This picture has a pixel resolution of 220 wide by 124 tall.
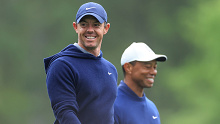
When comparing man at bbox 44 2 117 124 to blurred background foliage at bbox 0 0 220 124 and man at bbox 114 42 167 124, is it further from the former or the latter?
blurred background foliage at bbox 0 0 220 124

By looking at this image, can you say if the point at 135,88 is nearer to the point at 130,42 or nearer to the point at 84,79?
the point at 84,79

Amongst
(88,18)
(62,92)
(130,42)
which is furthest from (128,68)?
(130,42)

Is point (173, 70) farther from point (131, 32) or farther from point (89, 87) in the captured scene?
point (89, 87)

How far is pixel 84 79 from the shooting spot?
15.6 feet

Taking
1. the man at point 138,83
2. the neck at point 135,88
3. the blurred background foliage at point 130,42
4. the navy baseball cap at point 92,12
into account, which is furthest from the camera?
the blurred background foliage at point 130,42

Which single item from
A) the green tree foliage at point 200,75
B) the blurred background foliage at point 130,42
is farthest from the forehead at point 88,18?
the blurred background foliage at point 130,42

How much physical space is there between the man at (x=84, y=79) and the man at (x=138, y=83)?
134 centimetres

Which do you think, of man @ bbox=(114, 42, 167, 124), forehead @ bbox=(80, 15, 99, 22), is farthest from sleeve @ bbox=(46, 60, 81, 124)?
man @ bbox=(114, 42, 167, 124)

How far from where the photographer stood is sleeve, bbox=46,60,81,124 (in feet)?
15.0

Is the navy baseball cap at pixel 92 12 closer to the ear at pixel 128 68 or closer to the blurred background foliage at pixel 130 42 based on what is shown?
the ear at pixel 128 68

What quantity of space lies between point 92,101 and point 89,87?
0.11 m

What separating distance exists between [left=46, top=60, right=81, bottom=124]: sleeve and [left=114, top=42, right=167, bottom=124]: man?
1.69 m

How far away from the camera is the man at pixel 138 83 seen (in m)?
6.37

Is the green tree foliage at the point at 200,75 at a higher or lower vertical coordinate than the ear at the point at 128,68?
lower
